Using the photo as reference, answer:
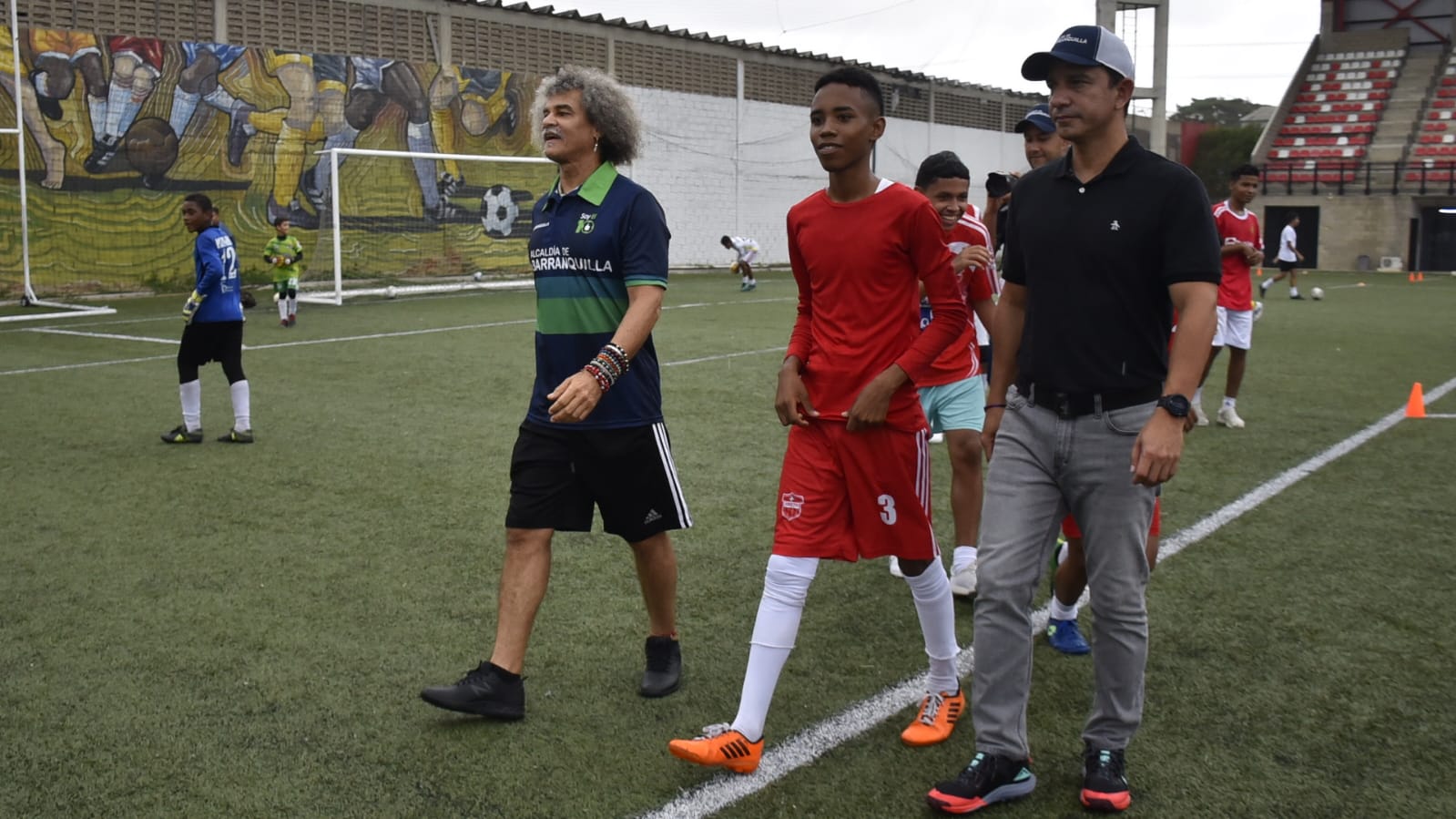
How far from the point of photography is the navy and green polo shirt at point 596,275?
4.14 metres

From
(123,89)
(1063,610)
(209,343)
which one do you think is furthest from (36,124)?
(1063,610)

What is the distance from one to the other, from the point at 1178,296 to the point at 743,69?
111ft

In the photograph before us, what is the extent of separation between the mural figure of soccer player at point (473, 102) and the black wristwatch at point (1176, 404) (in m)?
26.2

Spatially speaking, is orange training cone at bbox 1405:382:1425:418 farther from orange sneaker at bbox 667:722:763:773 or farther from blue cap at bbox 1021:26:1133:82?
orange sneaker at bbox 667:722:763:773

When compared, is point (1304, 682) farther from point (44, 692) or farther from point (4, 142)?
point (4, 142)

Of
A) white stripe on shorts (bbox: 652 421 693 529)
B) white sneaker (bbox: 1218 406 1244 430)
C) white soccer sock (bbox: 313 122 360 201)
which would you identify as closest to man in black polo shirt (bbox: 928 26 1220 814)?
white stripe on shorts (bbox: 652 421 693 529)

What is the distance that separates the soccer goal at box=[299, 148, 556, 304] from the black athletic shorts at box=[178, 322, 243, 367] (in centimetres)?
1369

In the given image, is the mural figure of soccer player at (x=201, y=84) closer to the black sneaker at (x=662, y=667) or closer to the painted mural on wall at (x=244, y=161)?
the painted mural on wall at (x=244, y=161)

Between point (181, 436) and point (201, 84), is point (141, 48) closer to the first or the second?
point (201, 84)

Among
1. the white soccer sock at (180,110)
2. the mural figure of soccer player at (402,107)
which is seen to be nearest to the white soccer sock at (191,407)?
the white soccer sock at (180,110)

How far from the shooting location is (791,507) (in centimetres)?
387

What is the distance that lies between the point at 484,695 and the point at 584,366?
1.08 metres

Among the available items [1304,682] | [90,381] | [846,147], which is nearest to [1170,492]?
[1304,682]

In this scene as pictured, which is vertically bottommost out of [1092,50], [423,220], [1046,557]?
[1046,557]
